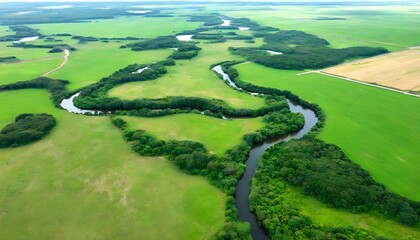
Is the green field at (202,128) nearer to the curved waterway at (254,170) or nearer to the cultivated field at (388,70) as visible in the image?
the curved waterway at (254,170)

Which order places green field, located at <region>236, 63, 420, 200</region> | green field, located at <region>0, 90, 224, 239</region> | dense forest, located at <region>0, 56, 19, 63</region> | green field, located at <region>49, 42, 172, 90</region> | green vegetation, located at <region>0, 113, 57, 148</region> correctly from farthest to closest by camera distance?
dense forest, located at <region>0, 56, 19, 63</region> → green field, located at <region>49, 42, 172, 90</region> → green vegetation, located at <region>0, 113, 57, 148</region> → green field, located at <region>236, 63, 420, 200</region> → green field, located at <region>0, 90, 224, 239</region>

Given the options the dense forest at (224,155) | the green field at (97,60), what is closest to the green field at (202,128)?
the dense forest at (224,155)

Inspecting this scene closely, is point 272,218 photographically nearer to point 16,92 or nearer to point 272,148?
point 272,148

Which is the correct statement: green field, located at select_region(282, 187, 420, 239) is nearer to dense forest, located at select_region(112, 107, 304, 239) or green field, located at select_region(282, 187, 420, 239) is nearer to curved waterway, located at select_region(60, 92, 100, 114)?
dense forest, located at select_region(112, 107, 304, 239)

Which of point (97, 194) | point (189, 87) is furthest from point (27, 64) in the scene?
point (97, 194)

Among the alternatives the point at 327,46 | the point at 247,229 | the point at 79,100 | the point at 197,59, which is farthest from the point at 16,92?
the point at 327,46

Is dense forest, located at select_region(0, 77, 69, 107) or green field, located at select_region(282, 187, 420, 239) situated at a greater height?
dense forest, located at select_region(0, 77, 69, 107)

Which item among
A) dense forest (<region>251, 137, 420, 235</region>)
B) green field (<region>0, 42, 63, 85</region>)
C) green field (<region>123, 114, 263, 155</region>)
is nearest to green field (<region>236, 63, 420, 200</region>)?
dense forest (<region>251, 137, 420, 235</region>)
